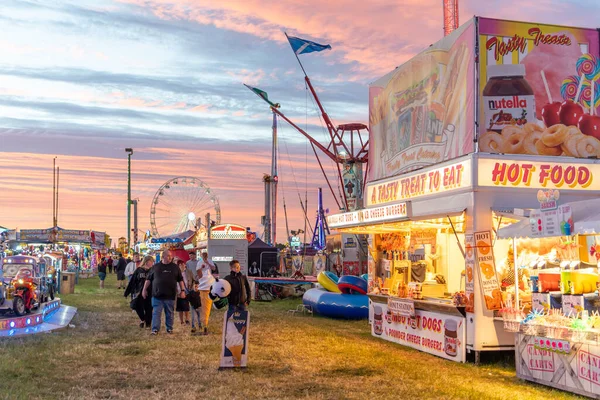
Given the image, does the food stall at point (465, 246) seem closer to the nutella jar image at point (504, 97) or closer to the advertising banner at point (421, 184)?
the advertising banner at point (421, 184)

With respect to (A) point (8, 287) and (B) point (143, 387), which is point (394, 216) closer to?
(B) point (143, 387)

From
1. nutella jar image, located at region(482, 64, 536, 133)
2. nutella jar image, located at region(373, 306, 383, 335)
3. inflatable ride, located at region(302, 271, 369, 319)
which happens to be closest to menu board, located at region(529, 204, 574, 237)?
nutella jar image, located at region(482, 64, 536, 133)

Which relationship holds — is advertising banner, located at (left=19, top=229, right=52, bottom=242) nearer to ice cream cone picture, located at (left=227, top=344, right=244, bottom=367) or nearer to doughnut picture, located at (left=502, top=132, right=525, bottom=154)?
ice cream cone picture, located at (left=227, top=344, right=244, bottom=367)

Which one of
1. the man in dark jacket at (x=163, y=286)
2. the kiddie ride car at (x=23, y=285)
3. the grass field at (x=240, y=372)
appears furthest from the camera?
the kiddie ride car at (x=23, y=285)

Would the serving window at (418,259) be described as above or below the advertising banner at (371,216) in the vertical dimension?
below

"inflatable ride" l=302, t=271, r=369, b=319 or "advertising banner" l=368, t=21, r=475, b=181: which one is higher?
"advertising banner" l=368, t=21, r=475, b=181

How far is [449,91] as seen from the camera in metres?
14.7

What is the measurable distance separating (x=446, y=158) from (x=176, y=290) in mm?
7135

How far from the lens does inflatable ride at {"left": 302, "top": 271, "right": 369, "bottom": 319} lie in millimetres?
21703

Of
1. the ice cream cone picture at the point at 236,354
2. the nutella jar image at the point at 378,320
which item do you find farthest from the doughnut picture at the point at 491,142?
the ice cream cone picture at the point at 236,354

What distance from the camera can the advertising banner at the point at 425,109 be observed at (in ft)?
45.8

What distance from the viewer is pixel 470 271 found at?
13.3 meters

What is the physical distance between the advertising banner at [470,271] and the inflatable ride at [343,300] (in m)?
8.50

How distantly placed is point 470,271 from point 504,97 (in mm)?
3450
